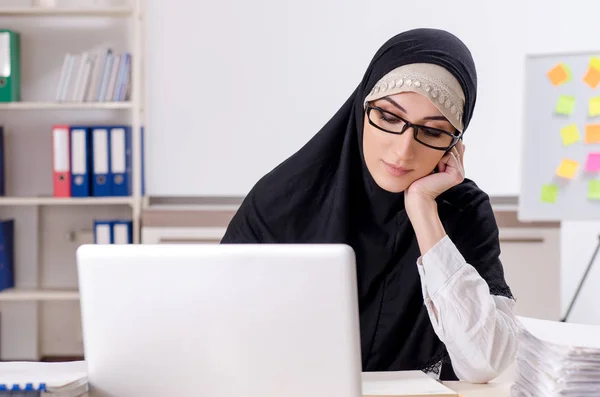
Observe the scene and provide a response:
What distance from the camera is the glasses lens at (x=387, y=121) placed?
1585 mm

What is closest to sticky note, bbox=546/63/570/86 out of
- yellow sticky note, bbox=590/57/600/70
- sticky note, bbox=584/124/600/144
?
yellow sticky note, bbox=590/57/600/70

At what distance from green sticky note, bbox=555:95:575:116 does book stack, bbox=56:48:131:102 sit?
1819 millimetres

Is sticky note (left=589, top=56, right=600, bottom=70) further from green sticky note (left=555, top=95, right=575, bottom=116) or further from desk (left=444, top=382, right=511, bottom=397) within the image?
desk (left=444, top=382, right=511, bottom=397)

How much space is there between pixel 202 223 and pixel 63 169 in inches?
26.0

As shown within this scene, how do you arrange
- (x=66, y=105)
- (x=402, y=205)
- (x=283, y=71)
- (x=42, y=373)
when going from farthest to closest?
(x=283, y=71)
(x=66, y=105)
(x=402, y=205)
(x=42, y=373)

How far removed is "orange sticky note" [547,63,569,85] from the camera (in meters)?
3.20

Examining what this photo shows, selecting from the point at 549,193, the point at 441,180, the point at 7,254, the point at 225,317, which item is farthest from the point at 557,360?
the point at 7,254

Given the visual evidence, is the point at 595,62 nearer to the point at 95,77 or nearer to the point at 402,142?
the point at 402,142

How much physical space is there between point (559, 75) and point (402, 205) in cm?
179

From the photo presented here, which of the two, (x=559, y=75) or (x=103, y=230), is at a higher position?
(x=559, y=75)

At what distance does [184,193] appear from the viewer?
11.9 ft

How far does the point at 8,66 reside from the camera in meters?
3.48

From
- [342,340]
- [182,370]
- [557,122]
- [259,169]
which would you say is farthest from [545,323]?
[259,169]

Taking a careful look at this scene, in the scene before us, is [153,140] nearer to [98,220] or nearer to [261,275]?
[98,220]
